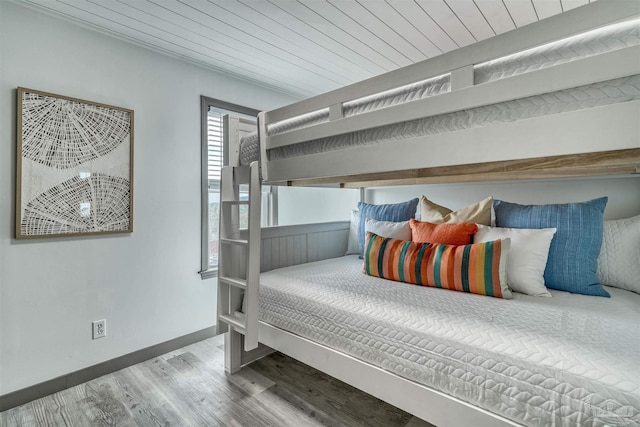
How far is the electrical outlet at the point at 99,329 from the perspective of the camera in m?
2.04

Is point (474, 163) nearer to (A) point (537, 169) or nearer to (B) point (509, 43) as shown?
(B) point (509, 43)

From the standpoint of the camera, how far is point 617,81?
82cm

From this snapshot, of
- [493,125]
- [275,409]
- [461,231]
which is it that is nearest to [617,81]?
[493,125]

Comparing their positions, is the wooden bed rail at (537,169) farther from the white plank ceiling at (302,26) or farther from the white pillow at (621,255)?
the white plank ceiling at (302,26)

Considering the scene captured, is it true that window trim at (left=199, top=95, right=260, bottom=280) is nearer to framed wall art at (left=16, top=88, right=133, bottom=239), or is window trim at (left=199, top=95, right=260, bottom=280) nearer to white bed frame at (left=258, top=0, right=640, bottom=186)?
framed wall art at (left=16, top=88, right=133, bottom=239)

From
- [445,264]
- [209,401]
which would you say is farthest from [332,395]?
[445,264]

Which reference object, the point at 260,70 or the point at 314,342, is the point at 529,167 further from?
the point at 260,70

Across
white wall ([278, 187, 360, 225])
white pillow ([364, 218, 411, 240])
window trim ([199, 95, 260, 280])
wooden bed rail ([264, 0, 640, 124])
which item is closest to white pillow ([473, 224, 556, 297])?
white pillow ([364, 218, 411, 240])

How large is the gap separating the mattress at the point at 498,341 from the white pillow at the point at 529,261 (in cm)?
6

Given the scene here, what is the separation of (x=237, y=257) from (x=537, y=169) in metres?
1.74

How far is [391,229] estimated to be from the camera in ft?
7.09

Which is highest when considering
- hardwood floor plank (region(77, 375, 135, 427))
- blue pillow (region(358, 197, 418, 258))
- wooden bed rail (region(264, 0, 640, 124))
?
wooden bed rail (region(264, 0, 640, 124))

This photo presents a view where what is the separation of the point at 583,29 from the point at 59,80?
2560 mm

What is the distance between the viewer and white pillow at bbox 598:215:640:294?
155cm
